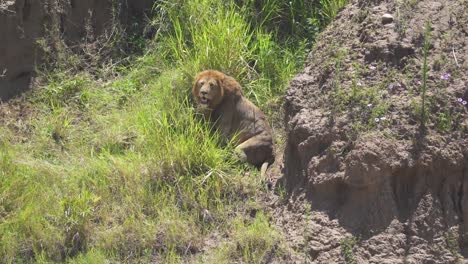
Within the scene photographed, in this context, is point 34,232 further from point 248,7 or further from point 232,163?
point 248,7

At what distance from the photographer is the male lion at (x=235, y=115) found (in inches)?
356

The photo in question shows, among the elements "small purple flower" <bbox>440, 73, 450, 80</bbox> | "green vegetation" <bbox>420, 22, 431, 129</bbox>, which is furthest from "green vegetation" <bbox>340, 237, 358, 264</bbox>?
"small purple flower" <bbox>440, 73, 450, 80</bbox>

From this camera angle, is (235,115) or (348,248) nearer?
(348,248)

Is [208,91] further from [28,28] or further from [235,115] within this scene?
[28,28]

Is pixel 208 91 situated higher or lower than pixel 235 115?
higher

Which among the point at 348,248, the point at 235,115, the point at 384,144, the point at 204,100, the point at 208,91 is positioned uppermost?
the point at 384,144

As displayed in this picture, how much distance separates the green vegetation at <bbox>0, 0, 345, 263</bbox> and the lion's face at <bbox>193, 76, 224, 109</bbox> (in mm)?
152

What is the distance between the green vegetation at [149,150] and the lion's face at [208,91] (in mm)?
152

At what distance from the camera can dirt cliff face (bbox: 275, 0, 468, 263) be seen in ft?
24.4

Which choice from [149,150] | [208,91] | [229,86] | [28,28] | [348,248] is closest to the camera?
[348,248]

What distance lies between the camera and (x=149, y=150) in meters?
8.84

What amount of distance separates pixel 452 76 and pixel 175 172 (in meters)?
A: 2.56

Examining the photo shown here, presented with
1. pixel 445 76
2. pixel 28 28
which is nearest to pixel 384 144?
pixel 445 76

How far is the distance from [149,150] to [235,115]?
981 mm
